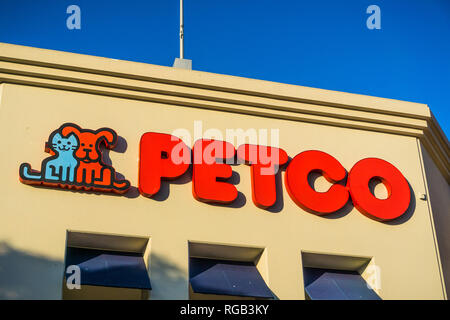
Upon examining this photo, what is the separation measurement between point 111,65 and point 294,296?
674cm

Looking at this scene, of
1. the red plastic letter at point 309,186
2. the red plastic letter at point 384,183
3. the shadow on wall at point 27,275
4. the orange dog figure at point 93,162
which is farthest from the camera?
the red plastic letter at point 384,183

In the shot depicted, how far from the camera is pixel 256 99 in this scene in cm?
1764

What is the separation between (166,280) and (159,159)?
9.16 ft

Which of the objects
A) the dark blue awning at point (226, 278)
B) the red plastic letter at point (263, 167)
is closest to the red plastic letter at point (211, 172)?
the red plastic letter at point (263, 167)

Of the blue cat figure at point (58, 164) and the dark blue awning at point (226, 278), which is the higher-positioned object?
the blue cat figure at point (58, 164)

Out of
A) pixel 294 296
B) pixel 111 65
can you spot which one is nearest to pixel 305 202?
pixel 294 296

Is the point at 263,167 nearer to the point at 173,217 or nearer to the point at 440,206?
the point at 173,217

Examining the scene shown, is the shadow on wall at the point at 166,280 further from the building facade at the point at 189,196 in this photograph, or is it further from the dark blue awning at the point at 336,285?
the dark blue awning at the point at 336,285

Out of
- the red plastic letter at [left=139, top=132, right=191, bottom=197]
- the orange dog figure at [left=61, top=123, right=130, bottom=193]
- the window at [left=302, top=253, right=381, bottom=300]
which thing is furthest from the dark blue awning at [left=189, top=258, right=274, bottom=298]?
the orange dog figure at [left=61, top=123, right=130, bottom=193]

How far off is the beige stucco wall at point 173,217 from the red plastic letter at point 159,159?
0.76 feet

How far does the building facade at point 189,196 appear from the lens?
15023mm

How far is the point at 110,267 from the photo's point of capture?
15.1 m

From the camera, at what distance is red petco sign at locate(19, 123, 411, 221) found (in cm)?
1546

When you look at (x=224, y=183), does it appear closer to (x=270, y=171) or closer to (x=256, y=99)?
(x=270, y=171)
